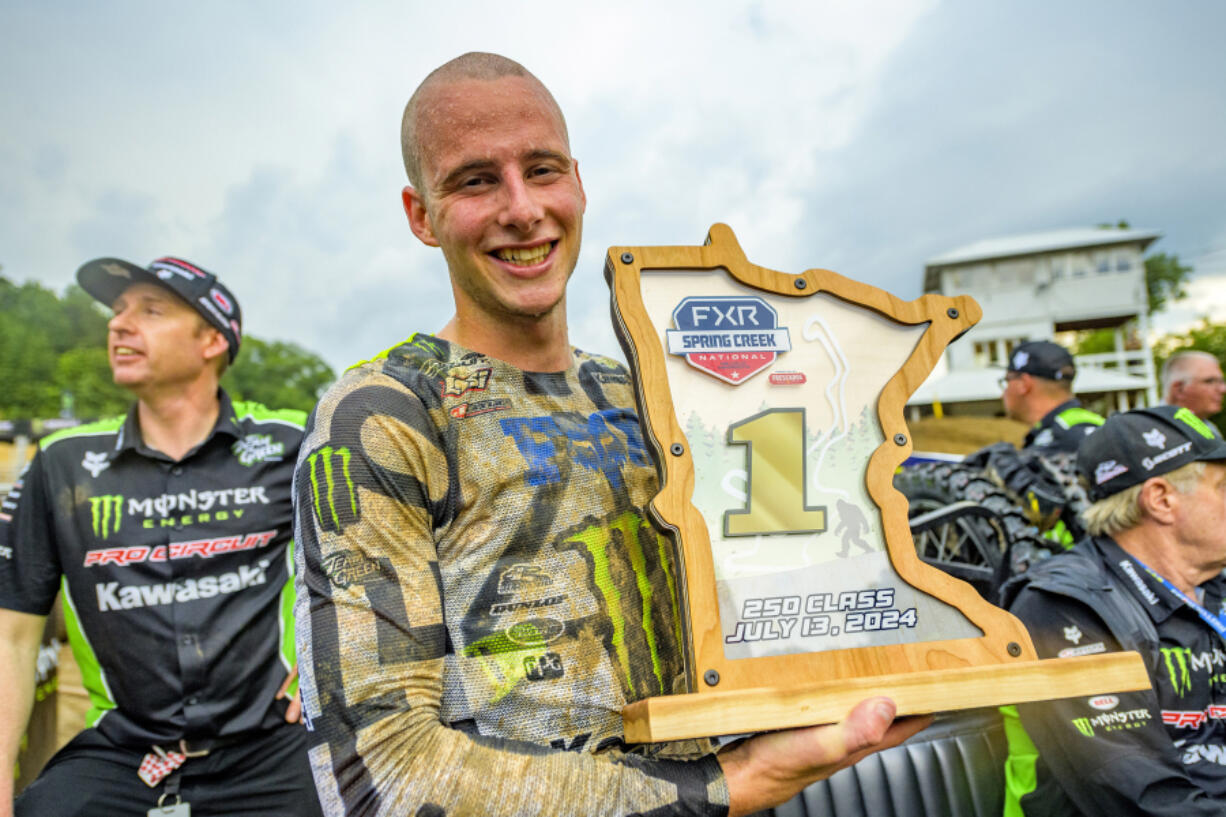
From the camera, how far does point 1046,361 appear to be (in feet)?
15.6

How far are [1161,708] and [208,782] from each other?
2.67 metres

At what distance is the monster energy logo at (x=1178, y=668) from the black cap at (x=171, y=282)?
3.13m

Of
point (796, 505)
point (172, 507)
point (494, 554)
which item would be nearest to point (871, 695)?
point (796, 505)

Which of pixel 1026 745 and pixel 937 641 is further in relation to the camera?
pixel 1026 745

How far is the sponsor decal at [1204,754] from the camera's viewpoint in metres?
2.04

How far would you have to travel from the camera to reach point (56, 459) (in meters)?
2.29

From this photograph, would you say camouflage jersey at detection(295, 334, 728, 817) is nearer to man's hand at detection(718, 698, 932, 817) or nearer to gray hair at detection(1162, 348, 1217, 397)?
man's hand at detection(718, 698, 932, 817)

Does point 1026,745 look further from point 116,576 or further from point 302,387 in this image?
point 302,387

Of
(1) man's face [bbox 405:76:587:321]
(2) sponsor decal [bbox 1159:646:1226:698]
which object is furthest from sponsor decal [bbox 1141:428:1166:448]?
(1) man's face [bbox 405:76:587:321]

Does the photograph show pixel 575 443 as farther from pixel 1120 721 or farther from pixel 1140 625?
pixel 1140 625

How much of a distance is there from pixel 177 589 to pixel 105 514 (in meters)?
0.31

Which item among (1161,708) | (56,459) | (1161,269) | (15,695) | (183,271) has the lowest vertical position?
(1161,708)

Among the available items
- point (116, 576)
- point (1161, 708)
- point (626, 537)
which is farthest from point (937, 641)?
point (116, 576)

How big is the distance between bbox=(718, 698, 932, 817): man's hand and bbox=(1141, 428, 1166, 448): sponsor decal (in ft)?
5.92
